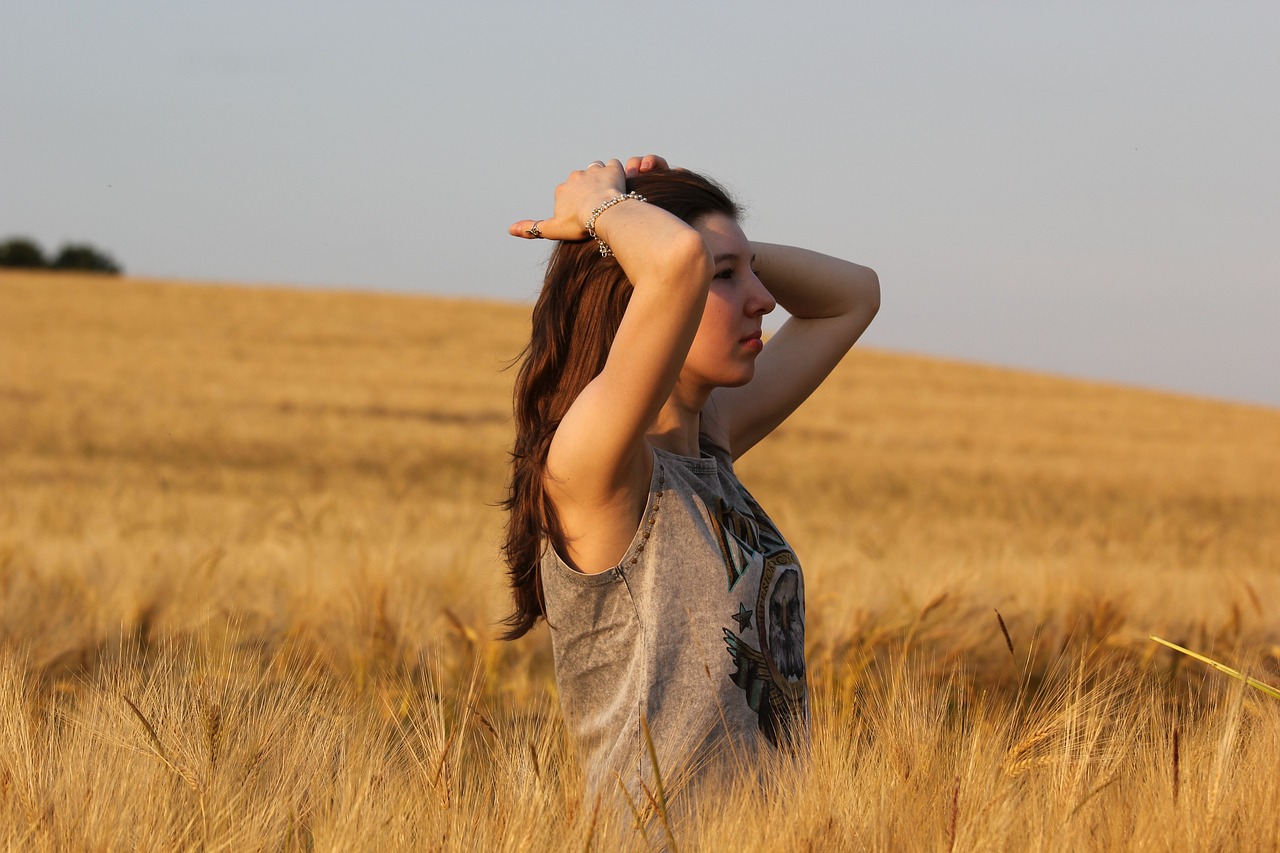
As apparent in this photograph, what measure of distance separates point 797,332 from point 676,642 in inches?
34.5

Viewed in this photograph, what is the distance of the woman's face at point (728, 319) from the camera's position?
157 cm

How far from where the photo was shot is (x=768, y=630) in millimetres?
1562

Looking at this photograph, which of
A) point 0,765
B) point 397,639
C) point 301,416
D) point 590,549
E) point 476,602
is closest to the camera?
point 0,765

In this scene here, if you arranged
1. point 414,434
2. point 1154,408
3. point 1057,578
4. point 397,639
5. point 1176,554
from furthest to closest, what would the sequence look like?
point 1154,408, point 414,434, point 1176,554, point 1057,578, point 397,639

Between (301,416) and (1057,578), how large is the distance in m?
9.99

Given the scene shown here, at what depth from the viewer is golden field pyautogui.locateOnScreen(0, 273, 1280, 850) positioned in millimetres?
1204

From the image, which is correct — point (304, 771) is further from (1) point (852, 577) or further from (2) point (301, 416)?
(2) point (301, 416)

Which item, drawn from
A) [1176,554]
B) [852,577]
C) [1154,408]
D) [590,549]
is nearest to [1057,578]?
[852,577]

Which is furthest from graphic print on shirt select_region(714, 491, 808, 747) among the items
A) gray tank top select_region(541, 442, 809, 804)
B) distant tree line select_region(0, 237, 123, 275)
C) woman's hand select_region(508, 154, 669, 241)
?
distant tree line select_region(0, 237, 123, 275)

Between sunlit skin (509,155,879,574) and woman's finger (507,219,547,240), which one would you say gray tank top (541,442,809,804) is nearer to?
sunlit skin (509,155,879,574)

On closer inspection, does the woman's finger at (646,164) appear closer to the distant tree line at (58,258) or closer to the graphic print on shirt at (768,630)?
the graphic print on shirt at (768,630)

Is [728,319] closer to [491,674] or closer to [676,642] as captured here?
[676,642]

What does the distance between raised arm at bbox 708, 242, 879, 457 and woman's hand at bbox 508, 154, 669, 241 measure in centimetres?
50

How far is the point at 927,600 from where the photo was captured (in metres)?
3.20
